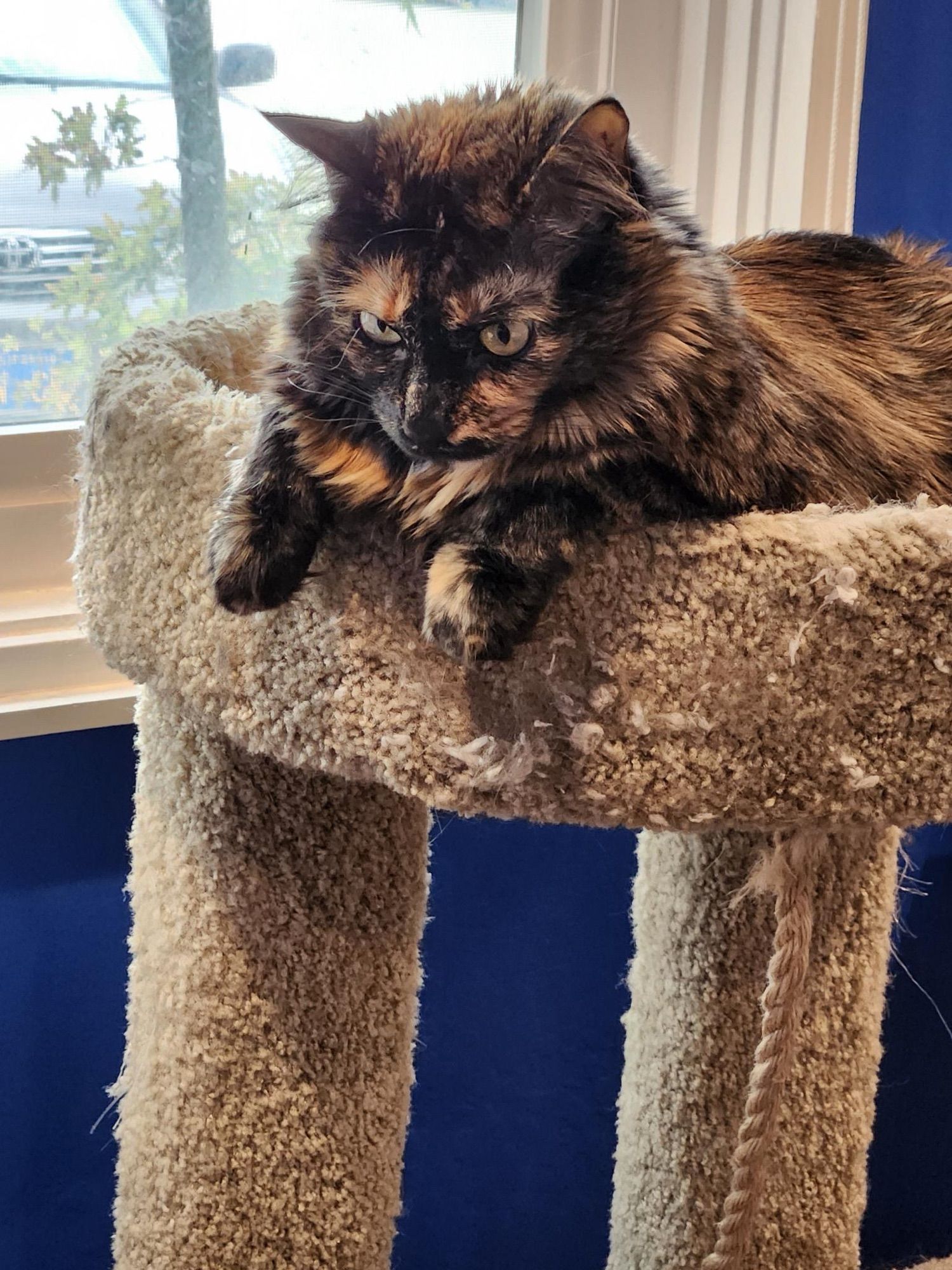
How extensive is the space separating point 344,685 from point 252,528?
0.38 feet

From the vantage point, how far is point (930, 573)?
2.23ft

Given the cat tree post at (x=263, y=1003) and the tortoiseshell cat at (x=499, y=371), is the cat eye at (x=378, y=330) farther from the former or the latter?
the cat tree post at (x=263, y=1003)

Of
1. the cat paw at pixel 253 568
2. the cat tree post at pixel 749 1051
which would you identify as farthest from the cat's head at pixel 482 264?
the cat tree post at pixel 749 1051

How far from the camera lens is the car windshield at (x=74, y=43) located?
118 centimetres

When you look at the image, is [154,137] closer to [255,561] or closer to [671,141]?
[671,141]

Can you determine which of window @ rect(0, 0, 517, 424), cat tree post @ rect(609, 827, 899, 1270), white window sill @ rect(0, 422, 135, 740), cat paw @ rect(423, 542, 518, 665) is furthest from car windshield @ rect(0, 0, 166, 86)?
cat tree post @ rect(609, 827, 899, 1270)

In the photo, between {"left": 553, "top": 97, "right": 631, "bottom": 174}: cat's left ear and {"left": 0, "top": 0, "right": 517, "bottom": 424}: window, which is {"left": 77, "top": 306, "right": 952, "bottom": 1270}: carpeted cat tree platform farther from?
{"left": 0, "top": 0, "right": 517, "bottom": 424}: window

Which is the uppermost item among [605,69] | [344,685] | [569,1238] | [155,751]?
[605,69]

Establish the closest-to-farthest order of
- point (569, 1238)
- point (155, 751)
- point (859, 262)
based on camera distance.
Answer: point (155, 751) → point (859, 262) → point (569, 1238)

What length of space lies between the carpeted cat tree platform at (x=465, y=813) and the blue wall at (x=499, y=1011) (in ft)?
1.00

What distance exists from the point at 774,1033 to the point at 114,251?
1.04m

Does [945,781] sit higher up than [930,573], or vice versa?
[930,573]

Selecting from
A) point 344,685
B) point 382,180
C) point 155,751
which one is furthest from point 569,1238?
point 382,180

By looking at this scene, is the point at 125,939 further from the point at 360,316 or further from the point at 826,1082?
the point at 360,316
